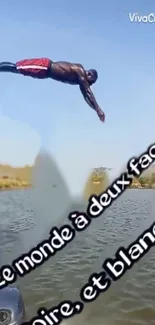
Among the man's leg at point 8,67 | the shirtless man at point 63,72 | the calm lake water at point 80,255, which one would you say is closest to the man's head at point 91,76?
the shirtless man at point 63,72

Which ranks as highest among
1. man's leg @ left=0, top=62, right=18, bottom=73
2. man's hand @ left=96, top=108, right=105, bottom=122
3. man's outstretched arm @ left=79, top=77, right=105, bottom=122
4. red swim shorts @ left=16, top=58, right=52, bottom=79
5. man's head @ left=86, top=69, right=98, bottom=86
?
man's leg @ left=0, top=62, right=18, bottom=73

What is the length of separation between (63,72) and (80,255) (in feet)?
3.24

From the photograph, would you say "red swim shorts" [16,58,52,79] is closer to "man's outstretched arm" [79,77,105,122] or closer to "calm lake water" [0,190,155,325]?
"man's outstretched arm" [79,77,105,122]

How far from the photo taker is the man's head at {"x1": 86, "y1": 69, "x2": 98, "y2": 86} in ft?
11.5

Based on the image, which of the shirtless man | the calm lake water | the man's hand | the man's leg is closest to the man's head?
the shirtless man

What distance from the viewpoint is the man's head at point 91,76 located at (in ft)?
11.5

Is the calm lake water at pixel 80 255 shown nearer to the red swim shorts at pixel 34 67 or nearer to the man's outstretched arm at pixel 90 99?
the man's outstretched arm at pixel 90 99

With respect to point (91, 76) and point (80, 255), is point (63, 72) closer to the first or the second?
point (91, 76)

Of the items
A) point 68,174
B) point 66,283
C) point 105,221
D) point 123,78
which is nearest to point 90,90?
point 123,78

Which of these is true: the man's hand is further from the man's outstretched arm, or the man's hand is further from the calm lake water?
the calm lake water

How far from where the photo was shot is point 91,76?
350 cm

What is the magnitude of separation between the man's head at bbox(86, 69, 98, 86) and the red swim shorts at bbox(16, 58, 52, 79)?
0.71 ft

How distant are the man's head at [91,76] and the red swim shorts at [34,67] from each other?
0.22 metres

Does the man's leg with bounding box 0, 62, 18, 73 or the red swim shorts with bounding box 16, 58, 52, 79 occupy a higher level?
the man's leg with bounding box 0, 62, 18, 73
